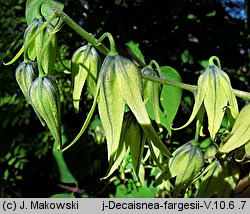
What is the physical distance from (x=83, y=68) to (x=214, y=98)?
0.25 metres

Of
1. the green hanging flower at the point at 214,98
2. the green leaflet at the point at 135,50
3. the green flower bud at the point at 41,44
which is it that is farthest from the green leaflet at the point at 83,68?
the green leaflet at the point at 135,50

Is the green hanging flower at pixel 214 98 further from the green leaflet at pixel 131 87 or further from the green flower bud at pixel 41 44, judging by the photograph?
the green flower bud at pixel 41 44

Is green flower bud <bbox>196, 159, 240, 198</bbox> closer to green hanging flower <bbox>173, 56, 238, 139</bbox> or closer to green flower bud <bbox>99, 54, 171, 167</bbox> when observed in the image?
green hanging flower <bbox>173, 56, 238, 139</bbox>

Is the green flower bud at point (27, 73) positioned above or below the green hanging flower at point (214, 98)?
above

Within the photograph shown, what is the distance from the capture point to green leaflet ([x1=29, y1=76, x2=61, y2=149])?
775mm

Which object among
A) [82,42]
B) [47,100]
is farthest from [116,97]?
[82,42]

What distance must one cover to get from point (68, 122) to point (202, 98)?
95cm

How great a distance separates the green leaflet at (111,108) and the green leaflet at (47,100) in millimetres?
95

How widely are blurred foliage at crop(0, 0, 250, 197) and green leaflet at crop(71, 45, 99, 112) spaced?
1.72 feet

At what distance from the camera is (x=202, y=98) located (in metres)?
0.81

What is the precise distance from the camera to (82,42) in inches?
66.2

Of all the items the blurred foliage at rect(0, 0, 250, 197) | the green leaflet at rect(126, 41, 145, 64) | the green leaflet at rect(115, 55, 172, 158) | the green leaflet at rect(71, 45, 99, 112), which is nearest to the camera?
the green leaflet at rect(115, 55, 172, 158)

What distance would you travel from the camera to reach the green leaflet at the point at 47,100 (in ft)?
2.54

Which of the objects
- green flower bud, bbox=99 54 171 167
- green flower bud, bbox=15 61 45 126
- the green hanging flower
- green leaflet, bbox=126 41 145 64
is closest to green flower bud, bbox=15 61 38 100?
green flower bud, bbox=15 61 45 126
